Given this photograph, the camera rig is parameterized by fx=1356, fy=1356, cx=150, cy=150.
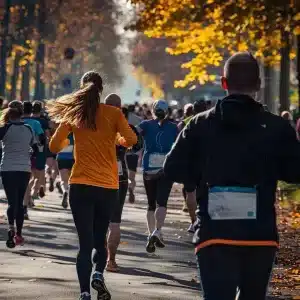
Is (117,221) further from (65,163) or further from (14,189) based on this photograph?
(65,163)

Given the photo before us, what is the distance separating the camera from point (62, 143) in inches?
418

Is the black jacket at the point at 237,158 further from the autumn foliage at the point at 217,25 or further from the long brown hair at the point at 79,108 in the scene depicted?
the autumn foliage at the point at 217,25

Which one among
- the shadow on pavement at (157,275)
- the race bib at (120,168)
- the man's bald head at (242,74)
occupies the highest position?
the man's bald head at (242,74)

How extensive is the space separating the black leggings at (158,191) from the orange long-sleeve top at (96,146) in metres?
5.17

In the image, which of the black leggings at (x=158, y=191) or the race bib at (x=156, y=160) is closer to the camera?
the black leggings at (x=158, y=191)

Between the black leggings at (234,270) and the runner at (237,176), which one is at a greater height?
the runner at (237,176)

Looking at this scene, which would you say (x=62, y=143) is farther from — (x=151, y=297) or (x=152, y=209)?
(x=152, y=209)

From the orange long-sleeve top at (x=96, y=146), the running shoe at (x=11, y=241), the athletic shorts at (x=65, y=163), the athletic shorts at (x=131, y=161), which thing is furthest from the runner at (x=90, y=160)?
the athletic shorts at (x=131, y=161)

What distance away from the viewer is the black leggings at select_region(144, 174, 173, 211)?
15.7 metres

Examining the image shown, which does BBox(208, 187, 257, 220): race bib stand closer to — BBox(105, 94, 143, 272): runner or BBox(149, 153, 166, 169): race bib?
BBox(105, 94, 143, 272): runner

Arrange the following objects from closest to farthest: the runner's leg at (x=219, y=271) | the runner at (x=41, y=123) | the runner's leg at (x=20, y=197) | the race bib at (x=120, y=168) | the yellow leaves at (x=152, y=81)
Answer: the runner's leg at (x=219, y=271)
the race bib at (x=120, y=168)
the runner's leg at (x=20, y=197)
the runner at (x=41, y=123)
the yellow leaves at (x=152, y=81)

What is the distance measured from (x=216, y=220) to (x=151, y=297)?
4.87 metres

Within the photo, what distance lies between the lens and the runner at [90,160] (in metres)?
10.3

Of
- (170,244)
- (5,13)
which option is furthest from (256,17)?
(5,13)
